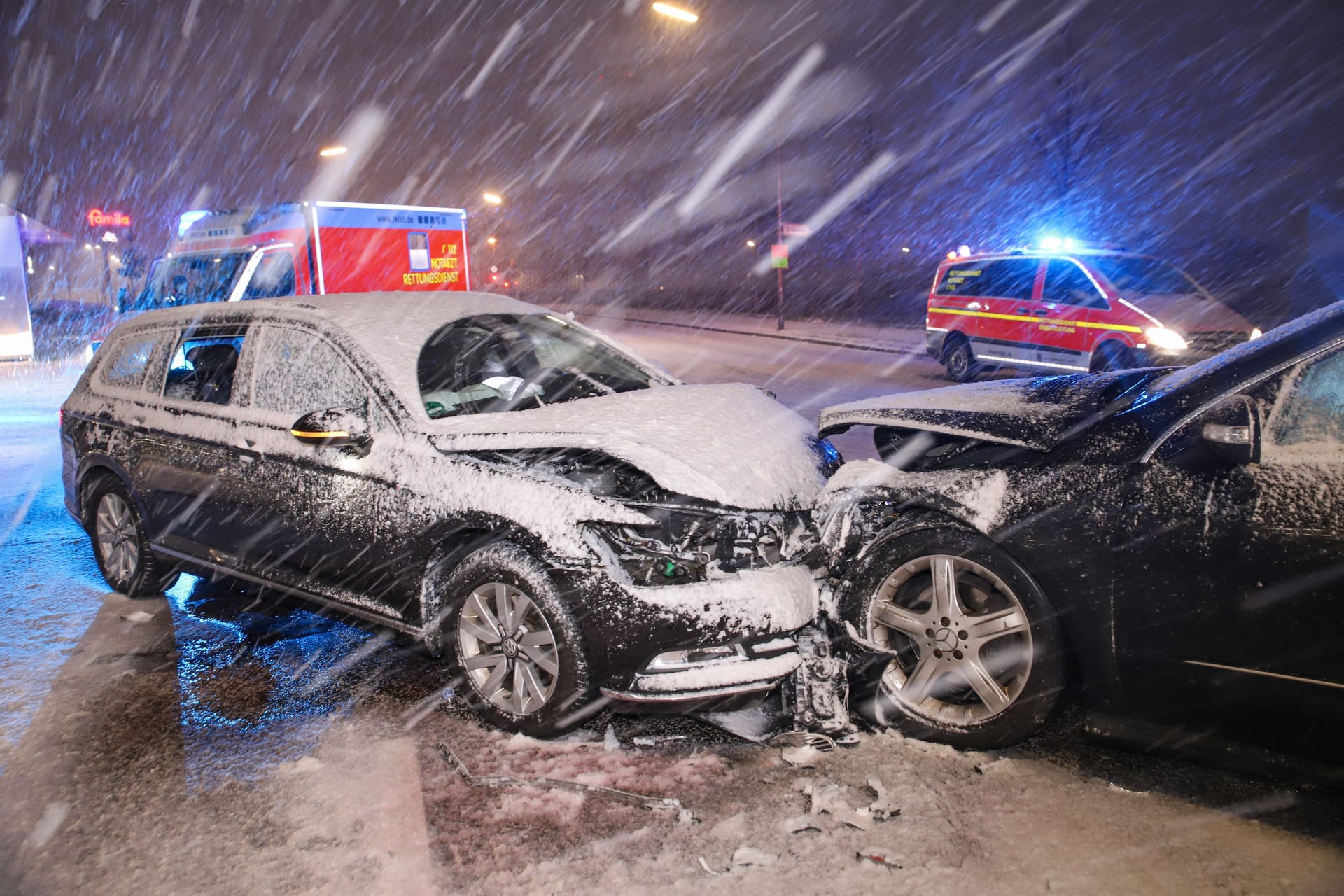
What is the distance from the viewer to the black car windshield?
177 inches

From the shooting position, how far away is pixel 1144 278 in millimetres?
11617

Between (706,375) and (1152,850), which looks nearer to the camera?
(1152,850)

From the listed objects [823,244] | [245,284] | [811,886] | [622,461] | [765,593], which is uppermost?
[823,244]

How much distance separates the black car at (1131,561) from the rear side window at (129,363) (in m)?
4.00

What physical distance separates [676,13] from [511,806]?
1185cm

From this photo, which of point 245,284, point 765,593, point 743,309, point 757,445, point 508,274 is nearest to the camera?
point 765,593

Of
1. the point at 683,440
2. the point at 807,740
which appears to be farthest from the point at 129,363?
the point at 807,740

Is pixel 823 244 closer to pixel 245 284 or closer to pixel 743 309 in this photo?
pixel 743 309

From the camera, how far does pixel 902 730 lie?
345 cm

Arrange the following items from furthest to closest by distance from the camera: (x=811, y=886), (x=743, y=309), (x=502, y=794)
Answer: (x=743, y=309) → (x=502, y=794) → (x=811, y=886)

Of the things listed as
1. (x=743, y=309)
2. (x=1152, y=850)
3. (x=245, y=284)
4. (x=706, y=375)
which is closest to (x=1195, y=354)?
(x=706, y=375)

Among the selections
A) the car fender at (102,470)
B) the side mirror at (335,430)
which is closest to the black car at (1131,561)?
the side mirror at (335,430)

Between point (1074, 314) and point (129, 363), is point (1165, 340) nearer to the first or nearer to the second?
point (1074, 314)

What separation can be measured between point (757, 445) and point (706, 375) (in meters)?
11.8
